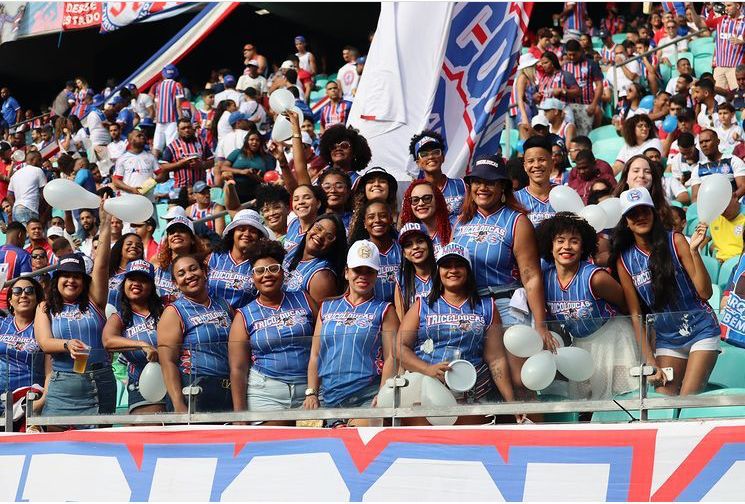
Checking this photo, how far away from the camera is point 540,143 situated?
719cm

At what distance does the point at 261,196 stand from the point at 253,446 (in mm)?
2354

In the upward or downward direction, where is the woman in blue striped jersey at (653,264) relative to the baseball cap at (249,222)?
downward

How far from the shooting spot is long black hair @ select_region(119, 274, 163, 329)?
Result: 23.3ft

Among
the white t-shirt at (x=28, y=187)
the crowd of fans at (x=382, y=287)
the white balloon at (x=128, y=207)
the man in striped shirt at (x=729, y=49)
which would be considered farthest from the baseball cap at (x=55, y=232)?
the man in striped shirt at (x=729, y=49)

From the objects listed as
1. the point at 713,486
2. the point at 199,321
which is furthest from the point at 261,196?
the point at 713,486

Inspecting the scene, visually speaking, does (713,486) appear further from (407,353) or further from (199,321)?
(199,321)

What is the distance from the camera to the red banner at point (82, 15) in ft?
73.3

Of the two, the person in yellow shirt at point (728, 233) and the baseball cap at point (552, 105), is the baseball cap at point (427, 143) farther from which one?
the baseball cap at point (552, 105)

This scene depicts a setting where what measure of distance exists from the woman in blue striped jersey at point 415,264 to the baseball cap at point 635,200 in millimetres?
1016

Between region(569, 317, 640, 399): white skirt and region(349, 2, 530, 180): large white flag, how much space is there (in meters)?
3.33

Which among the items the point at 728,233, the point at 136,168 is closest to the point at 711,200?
the point at 728,233

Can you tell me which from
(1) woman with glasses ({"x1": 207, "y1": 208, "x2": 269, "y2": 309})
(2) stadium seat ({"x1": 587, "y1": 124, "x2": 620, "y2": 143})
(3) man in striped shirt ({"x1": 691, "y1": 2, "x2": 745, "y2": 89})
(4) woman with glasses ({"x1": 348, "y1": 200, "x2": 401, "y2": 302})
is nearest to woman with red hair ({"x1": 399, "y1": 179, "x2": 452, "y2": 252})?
(4) woman with glasses ({"x1": 348, "y1": 200, "x2": 401, "y2": 302})

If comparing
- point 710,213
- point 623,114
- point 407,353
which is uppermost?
point 623,114

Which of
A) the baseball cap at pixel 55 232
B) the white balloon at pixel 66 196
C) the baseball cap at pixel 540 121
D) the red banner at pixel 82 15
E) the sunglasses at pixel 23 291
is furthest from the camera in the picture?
the red banner at pixel 82 15
